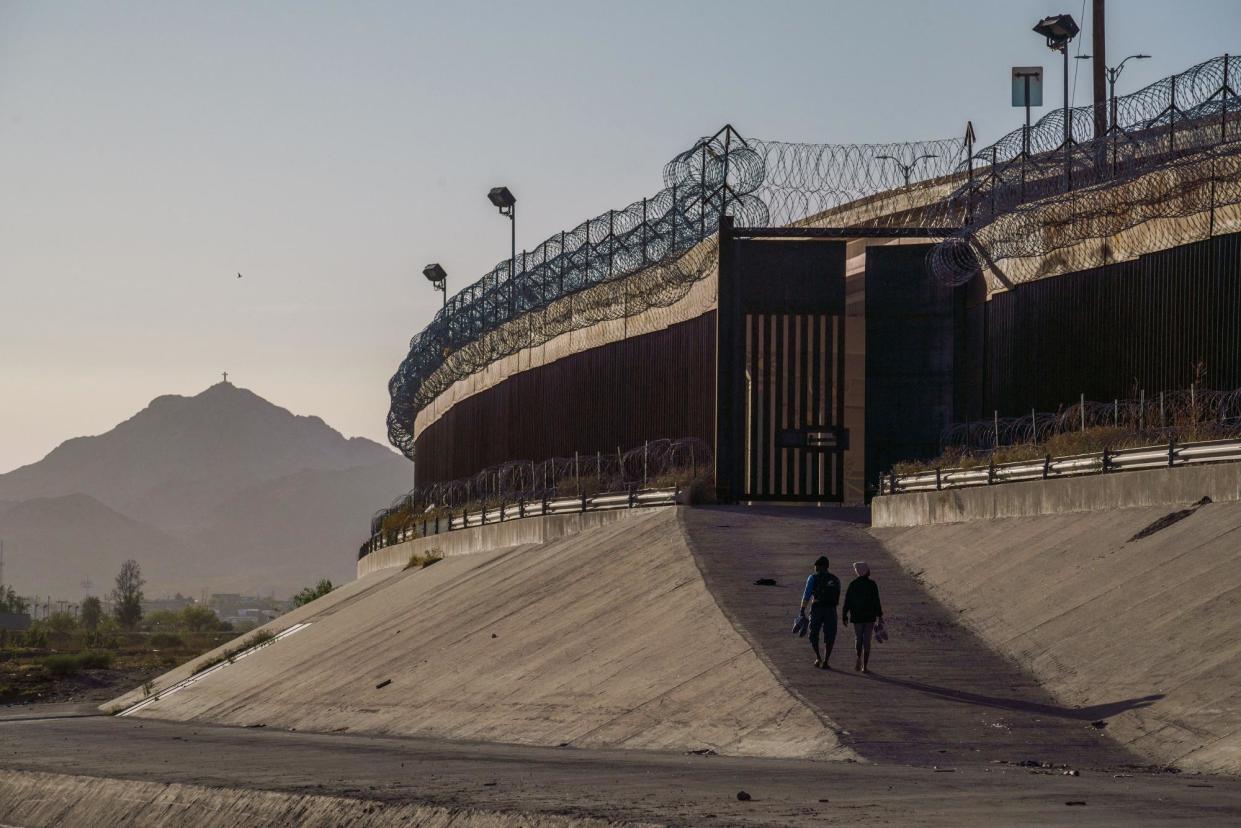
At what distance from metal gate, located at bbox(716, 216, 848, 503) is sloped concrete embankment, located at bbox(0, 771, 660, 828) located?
2204cm

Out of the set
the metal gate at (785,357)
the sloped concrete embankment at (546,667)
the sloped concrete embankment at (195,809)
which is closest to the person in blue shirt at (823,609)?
the sloped concrete embankment at (546,667)

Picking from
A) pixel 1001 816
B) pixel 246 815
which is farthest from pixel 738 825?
pixel 246 815

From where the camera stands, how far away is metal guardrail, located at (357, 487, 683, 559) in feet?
116

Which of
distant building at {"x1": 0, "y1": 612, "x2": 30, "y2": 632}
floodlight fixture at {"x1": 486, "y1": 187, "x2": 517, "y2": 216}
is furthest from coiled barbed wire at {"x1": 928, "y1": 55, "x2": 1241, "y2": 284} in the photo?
distant building at {"x1": 0, "y1": 612, "x2": 30, "y2": 632}

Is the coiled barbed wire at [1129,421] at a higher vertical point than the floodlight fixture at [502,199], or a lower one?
lower

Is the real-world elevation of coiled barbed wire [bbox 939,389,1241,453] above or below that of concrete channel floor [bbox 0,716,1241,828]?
above

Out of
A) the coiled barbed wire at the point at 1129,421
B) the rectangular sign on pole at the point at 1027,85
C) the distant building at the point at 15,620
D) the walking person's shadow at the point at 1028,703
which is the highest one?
the rectangular sign on pole at the point at 1027,85

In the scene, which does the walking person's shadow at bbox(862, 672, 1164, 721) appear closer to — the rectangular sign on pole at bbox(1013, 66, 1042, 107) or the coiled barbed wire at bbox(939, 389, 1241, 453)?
the coiled barbed wire at bbox(939, 389, 1241, 453)

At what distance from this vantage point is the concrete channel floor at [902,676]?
16.9m

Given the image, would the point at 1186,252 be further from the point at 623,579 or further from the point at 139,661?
the point at 139,661

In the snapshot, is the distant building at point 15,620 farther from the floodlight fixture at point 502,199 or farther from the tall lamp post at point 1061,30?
the tall lamp post at point 1061,30

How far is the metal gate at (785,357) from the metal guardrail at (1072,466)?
620 centimetres

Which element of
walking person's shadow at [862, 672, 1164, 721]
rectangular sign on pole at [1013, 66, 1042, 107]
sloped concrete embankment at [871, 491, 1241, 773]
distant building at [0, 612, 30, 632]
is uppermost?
rectangular sign on pole at [1013, 66, 1042, 107]

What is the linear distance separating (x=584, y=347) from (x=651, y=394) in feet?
16.7
